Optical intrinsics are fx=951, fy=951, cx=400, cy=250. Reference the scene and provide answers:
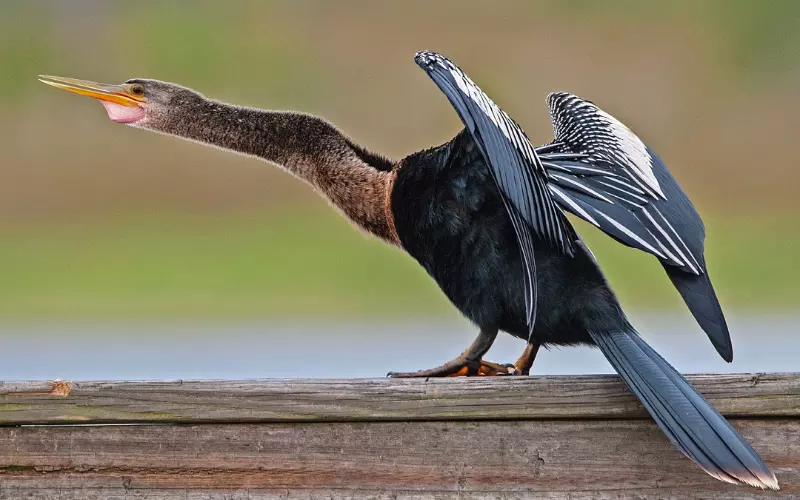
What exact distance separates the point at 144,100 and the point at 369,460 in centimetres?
158

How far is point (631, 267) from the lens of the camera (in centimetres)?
313

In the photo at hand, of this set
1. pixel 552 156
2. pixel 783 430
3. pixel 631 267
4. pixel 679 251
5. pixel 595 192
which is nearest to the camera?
pixel 783 430

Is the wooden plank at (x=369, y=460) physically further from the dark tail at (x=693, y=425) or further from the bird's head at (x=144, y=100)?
the bird's head at (x=144, y=100)

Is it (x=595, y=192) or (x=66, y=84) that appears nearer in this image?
(x=595, y=192)

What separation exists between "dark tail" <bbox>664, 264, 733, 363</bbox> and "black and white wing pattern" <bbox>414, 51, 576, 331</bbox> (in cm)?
23

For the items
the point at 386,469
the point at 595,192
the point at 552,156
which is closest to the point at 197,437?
the point at 386,469

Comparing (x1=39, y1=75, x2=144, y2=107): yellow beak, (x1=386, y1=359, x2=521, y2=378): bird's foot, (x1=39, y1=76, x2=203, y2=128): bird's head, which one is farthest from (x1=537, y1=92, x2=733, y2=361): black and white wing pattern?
(x1=39, y1=75, x2=144, y2=107): yellow beak

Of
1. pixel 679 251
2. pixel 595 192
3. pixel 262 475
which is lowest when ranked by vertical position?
pixel 262 475

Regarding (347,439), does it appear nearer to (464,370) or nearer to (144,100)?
(464,370)

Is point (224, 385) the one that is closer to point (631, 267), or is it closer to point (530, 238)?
point (530, 238)

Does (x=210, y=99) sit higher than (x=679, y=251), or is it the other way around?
(x=210, y=99)

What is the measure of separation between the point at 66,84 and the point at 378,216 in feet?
3.11

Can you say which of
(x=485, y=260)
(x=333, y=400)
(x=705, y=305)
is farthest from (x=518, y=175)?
(x=333, y=400)

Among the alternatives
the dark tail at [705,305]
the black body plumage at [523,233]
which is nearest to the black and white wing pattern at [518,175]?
the black body plumage at [523,233]
